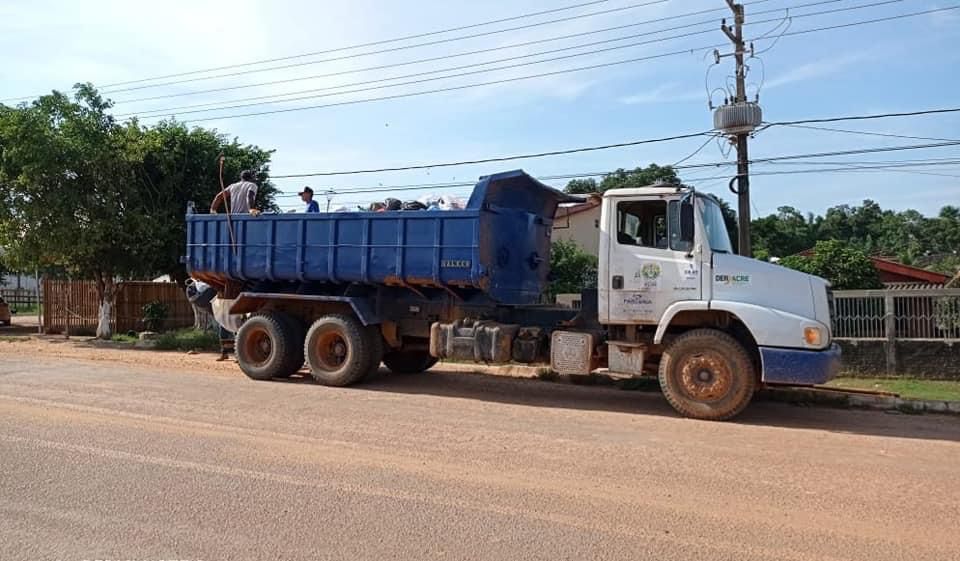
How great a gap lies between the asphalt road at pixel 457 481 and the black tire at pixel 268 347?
77.6 inches

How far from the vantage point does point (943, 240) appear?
169 ft

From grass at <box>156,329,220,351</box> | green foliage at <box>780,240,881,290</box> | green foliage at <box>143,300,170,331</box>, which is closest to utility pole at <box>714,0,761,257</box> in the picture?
green foliage at <box>780,240,881,290</box>

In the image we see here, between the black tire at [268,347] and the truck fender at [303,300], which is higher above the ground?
the truck fender at [303,300]

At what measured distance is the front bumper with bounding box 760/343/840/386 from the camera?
26.8 ft

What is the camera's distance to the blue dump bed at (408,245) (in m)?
9.91

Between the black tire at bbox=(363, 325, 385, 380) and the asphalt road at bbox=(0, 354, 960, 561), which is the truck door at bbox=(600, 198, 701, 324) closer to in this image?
the asphalt road at bbox=(0, 354, 960, 561)

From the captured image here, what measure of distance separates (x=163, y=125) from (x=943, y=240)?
169ft

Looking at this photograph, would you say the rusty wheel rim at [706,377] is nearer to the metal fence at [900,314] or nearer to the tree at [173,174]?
the metal fence at [900,314]

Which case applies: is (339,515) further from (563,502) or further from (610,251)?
(610,251)

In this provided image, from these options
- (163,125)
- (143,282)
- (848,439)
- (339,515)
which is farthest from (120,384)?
(143,282)

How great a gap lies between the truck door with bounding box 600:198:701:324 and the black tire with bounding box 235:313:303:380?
4.99 metres

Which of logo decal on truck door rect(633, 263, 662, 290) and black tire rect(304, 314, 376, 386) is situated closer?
logo decal on truck door rect(633, 263, 662, 290)

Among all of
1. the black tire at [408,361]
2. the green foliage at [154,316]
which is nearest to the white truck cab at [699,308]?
the black tire at [408,361]

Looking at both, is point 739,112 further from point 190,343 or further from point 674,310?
point 190,343
